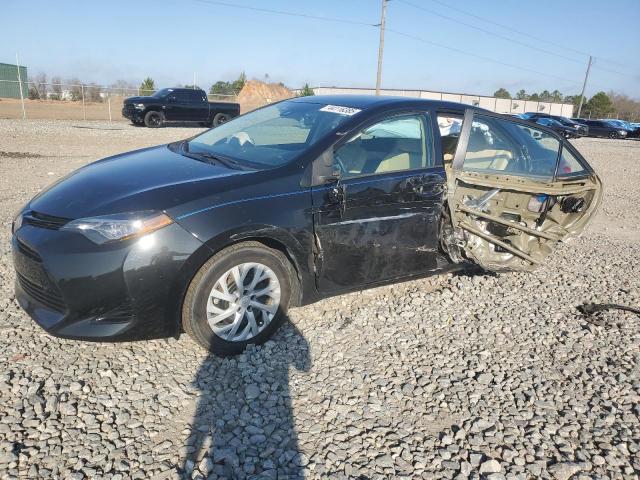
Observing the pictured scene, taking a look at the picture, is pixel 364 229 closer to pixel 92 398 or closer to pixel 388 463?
pixel 388 463

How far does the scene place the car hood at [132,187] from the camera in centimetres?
288

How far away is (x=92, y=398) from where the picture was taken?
2688 millimetres

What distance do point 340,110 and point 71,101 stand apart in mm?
35705

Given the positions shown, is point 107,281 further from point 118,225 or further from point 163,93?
point 163,93

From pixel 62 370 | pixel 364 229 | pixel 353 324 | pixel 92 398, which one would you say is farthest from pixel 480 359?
pixel 62 370

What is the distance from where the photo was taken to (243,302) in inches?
125

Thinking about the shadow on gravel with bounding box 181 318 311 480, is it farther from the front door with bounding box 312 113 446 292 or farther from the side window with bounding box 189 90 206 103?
the side window with bounding box 189 90 206 103

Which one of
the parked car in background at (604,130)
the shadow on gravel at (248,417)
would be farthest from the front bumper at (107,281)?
the parked car in background at (604,130)

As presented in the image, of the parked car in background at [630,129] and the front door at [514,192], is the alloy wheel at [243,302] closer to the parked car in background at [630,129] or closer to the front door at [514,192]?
the front door at [514,192]

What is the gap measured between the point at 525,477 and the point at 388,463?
25.9 inches

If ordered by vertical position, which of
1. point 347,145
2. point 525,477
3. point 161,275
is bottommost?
point 525,477

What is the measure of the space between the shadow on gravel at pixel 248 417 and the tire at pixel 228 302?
11cm

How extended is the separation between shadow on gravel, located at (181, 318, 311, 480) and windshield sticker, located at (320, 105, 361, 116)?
1.81 m

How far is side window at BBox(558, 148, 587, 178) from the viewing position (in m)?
4.89
